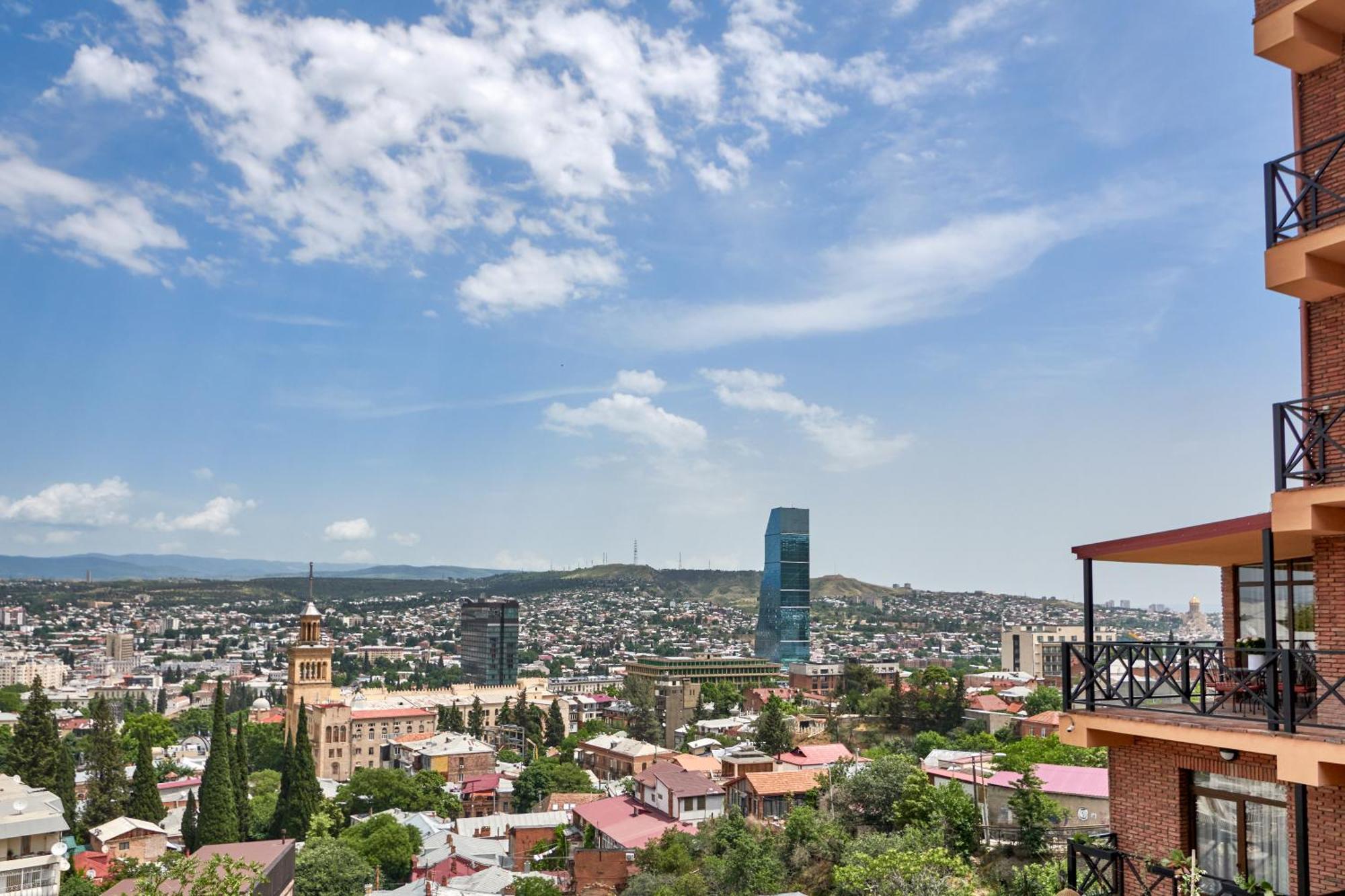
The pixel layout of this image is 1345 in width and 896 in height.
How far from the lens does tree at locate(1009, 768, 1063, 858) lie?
1112 inches

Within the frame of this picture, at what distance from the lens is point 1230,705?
9.53m

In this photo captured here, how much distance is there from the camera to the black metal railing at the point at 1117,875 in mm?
8758

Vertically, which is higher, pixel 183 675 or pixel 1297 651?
pixel 1297 651

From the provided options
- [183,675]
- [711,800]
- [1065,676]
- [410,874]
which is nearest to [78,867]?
[410,874]

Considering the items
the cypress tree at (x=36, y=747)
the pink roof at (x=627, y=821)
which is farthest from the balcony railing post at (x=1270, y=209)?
the cypress tree at (x=36, y=747)

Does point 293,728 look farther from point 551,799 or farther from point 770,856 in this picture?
point 770,856

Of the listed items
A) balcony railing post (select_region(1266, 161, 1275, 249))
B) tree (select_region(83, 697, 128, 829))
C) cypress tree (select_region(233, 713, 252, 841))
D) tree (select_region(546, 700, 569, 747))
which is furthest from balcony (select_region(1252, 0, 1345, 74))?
tree (select_region(546, 700, 569, 747))

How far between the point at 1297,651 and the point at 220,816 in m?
51.5

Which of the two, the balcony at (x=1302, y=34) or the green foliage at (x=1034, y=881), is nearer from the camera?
the balcony at (x=1302, y=34)

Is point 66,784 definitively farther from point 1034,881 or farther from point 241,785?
point 1034,881

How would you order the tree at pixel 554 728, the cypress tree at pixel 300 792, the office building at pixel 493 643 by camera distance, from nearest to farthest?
1. the cypress tree at pixel 300 792
2. the tree at pixel 554 728
3. the office building at pixel 493 643

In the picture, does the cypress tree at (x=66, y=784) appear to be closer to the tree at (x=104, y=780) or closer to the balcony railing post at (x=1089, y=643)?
the tree at (x=104, y=780)

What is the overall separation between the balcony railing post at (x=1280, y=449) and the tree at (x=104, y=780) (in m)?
58.0

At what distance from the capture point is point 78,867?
4419 cm
